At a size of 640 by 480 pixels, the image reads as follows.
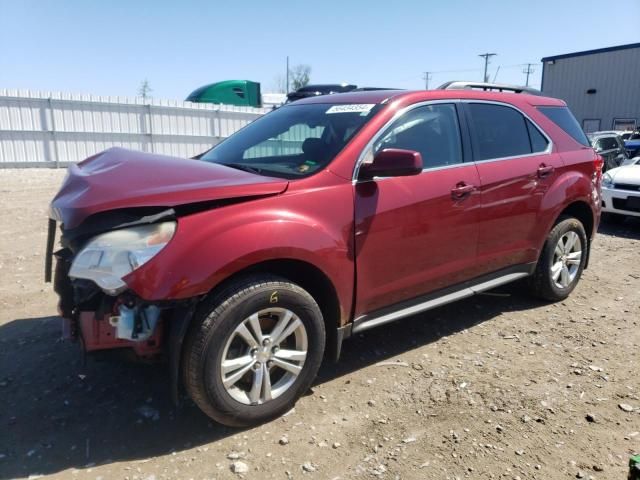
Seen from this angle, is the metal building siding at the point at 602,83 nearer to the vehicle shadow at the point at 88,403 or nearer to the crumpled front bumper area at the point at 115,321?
the vehicle shadow at the point at 88,403

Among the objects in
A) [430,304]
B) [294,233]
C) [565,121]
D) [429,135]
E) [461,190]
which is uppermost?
[565,121]

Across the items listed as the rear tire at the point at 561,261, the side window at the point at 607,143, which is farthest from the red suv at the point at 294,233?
the side window at the point at 607,143

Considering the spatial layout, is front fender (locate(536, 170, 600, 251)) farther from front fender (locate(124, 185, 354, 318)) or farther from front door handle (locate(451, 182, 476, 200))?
front fender (locate(124, 185, 354, 318))

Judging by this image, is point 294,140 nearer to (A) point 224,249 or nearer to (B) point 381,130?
(B) point 381,130

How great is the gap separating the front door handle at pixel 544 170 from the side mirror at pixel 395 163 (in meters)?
1.72

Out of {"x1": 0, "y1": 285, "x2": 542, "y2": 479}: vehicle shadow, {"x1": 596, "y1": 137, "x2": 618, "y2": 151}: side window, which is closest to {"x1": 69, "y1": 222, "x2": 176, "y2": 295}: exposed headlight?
{"x1": 0, "y1": 285, "x2": 542, "y2": 479}: vehicle shadow

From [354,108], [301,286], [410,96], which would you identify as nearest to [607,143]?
[410,96]

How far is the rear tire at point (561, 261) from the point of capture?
14.8ft

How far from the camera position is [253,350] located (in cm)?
273

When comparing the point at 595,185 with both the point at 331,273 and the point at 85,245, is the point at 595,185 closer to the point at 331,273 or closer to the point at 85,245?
the point at 331,273

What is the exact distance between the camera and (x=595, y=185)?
482cm

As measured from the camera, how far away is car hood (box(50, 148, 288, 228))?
2512 mm

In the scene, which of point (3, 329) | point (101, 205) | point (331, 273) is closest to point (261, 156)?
point (331, 273)

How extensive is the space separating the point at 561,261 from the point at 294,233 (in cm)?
307
